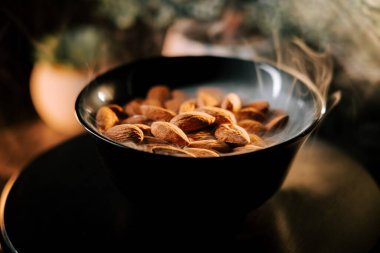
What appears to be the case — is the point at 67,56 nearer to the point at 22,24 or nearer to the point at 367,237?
the point at 22,24

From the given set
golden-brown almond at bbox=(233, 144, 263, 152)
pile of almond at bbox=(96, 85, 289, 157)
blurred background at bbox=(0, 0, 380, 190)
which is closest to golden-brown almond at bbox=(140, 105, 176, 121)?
pile of almond at bbox=(96, 85, 289, 157)

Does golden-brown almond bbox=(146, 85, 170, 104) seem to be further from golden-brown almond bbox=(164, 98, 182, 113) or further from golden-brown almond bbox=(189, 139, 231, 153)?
golden-brown almond bbox=(189, 139, 231, 153)

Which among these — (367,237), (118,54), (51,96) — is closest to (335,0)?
(367,237)

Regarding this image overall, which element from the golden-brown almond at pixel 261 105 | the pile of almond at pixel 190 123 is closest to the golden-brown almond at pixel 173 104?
the pile of almond at pixel 190 123

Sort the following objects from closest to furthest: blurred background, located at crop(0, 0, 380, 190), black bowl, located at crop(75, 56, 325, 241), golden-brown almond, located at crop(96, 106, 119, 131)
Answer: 1. black bowl, located at crop(75, 56, 325, 241)
2. golden-brown almond, located at crop(96, 106, 119, 131)
3. blurred background, located at crop(0, 0, 380, 190)

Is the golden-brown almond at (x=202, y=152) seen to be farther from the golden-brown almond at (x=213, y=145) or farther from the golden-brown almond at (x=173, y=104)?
the golden-brown almond at (x=173, y=104)

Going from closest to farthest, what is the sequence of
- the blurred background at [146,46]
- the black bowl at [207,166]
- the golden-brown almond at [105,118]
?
1. the black bowl at [207,166]
2. the golden-brown almond at [105,118]
3. the blurred background at [146,46]

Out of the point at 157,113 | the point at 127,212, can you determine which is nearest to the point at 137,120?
the point at 157,113
